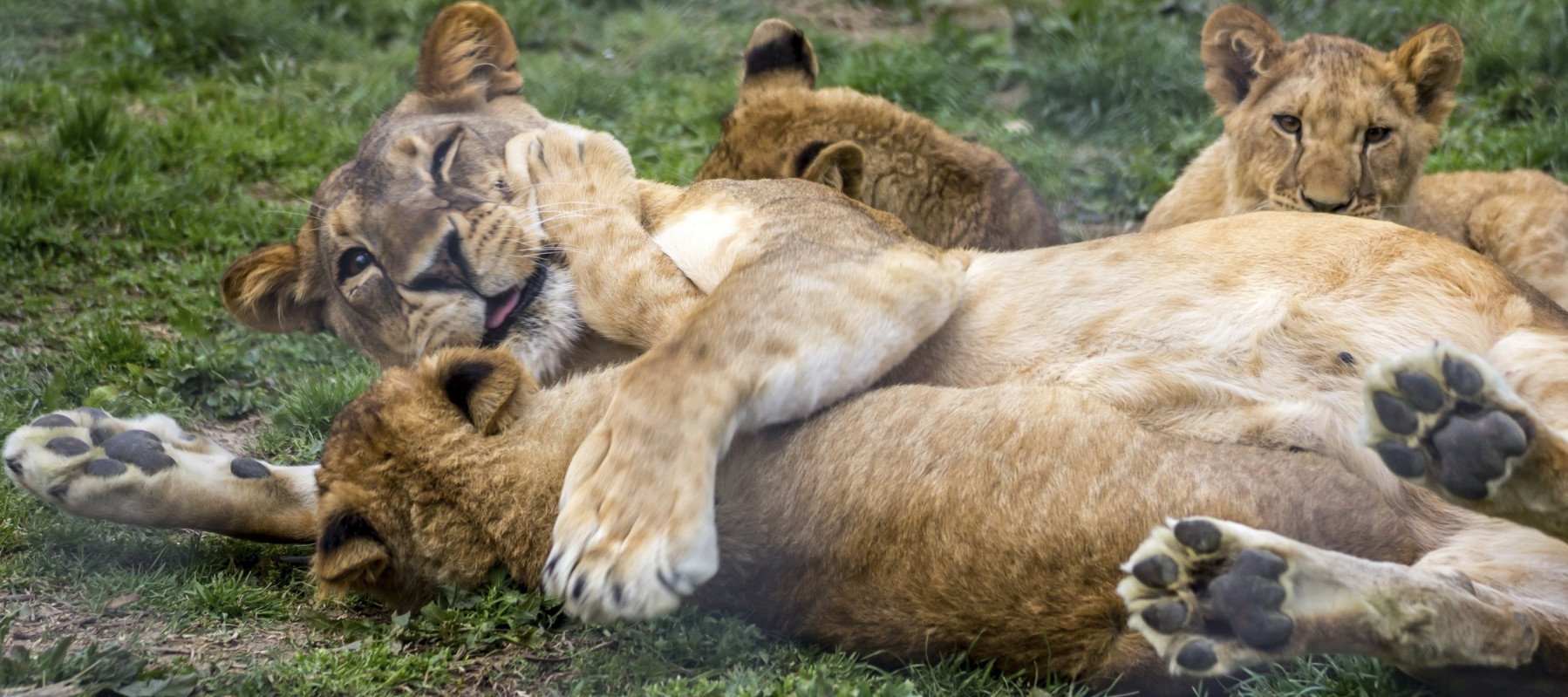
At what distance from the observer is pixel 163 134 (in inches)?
267

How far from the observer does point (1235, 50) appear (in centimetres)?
577

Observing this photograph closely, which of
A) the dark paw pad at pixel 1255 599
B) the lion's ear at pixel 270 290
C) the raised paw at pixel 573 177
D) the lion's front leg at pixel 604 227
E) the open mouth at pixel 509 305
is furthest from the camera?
the lion's ear at pixel 270 290

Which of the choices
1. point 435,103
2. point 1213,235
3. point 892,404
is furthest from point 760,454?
point 435,103

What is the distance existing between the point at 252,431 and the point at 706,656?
2260 millimetres

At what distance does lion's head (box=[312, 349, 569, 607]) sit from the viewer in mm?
3379

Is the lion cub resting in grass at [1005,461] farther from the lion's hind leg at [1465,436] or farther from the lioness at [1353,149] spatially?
the lioness at [1353,149]

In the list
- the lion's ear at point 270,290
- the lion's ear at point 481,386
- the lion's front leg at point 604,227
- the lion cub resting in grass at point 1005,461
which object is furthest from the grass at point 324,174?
the lion's front leg at point 604,227

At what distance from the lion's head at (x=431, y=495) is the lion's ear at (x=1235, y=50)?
11.3ft

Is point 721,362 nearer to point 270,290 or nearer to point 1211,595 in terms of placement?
point 1211,595

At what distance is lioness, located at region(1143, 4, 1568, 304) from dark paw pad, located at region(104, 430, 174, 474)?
3.53 m

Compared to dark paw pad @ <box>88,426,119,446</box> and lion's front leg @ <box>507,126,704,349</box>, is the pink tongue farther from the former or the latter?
Answer: dark paw pad @ <box>88,426,119,446</box>

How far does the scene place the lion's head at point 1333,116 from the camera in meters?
5.14

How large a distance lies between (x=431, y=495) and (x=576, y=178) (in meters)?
1.44

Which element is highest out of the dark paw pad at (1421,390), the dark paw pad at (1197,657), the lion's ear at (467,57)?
the lion's ear at (467,57)
